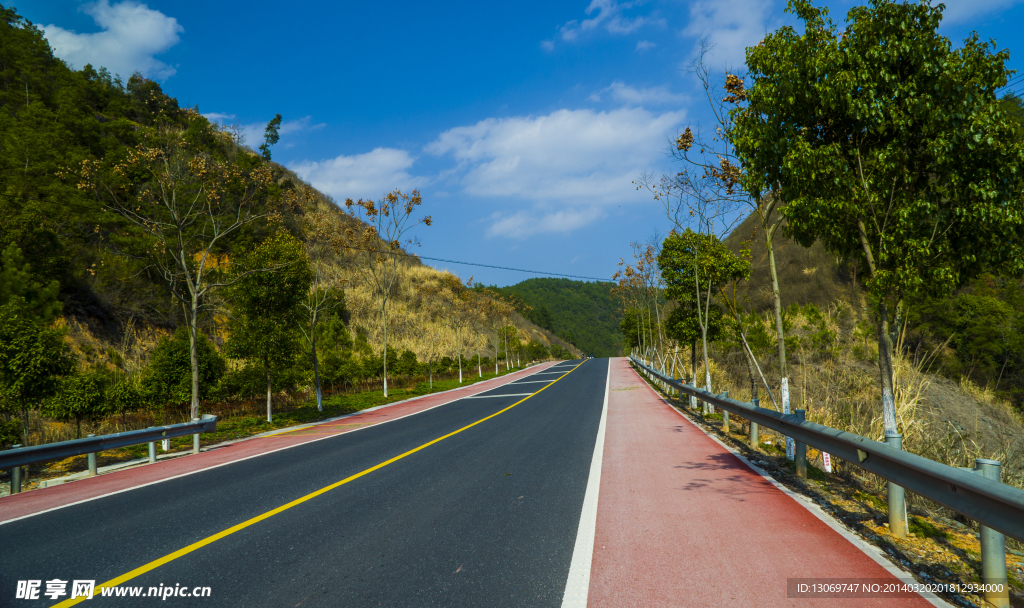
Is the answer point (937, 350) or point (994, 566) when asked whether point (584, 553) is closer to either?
point (994, 566)

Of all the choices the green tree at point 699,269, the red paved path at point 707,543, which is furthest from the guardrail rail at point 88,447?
the green tree at point 699,269

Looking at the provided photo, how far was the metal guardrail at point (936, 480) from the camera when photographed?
2975 mm

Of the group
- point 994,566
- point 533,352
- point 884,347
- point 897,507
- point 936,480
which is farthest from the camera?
point 533,352

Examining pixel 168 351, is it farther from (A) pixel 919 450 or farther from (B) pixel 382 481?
(A) pixel 919 450

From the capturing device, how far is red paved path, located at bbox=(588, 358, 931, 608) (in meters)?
3.43

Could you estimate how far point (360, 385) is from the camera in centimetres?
3247

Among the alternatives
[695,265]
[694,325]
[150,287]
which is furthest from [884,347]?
[150,287]

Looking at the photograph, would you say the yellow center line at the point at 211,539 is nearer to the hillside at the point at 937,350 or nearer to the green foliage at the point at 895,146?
the green foliage at the point at 895,146

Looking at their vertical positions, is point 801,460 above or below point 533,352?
above

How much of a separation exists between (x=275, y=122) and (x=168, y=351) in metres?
68.1

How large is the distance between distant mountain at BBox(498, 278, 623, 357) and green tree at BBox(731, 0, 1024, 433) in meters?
123

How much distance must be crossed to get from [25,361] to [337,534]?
9283 millimetres

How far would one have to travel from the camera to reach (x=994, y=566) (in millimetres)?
3238

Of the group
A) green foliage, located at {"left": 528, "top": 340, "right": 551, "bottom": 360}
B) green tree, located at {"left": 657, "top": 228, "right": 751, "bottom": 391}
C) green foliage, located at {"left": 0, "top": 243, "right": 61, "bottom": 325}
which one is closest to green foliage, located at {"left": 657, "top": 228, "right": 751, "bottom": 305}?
green tree, located at {"left": 657, "top": 228, "right": 751, "bottom": 391}
